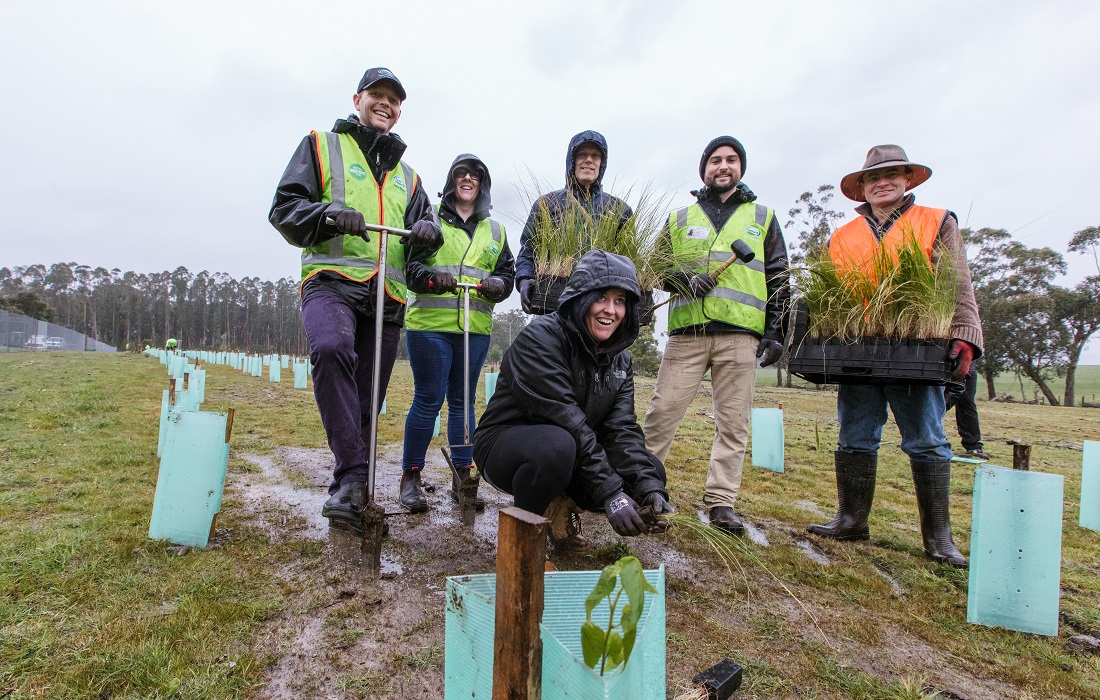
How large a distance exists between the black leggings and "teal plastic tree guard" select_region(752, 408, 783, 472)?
3739 mm

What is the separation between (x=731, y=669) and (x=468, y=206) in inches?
124

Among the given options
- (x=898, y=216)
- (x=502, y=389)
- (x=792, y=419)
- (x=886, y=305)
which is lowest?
(x=792, y=419)

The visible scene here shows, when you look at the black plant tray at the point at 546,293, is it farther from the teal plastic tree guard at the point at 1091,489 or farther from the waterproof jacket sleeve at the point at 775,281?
the teal plastic tree guard at the point at 1091,489

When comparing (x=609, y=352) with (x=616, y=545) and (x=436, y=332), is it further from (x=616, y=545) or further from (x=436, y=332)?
(x=436, y=332)

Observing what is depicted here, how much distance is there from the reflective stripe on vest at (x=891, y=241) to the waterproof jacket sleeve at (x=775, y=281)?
0.31 metres

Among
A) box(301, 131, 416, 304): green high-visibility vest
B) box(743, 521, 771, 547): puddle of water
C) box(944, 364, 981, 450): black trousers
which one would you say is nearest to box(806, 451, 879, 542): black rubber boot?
box(743, 521, 771, 547): puddle of water

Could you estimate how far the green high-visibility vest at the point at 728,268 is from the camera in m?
3.25

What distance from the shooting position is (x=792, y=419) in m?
11.6

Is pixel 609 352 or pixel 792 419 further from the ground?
pixel 609 352

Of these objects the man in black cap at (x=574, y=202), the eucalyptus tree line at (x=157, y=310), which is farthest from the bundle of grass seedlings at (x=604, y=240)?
the eucalyptus tree line at (x=157, y=310)

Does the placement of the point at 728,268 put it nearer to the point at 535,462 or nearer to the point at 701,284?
the point at 701,284

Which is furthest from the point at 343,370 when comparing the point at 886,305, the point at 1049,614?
the point at 1049,614

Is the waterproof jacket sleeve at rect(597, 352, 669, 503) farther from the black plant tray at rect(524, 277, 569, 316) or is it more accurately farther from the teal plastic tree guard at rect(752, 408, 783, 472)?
the teal plastic tree guard at rect(752, 408, 783, 472)

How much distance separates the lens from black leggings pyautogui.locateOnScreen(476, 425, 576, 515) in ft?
6.88
